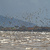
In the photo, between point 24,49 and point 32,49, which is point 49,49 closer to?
point 32,49

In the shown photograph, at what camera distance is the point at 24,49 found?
1.90 metres

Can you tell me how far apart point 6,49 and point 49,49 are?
616 mm

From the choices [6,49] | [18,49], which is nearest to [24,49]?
[18,49]

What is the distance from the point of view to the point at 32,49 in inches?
75.2

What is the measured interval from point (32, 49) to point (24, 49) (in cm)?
12

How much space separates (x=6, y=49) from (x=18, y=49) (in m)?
0.17

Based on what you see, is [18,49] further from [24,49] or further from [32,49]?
[32,49]

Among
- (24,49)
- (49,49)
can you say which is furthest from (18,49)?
(49,49)

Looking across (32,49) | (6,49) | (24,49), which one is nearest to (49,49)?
(32,49)

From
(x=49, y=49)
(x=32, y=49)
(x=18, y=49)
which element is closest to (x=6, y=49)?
(x=18, y=49)

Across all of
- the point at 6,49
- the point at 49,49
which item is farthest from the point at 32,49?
the point at 6,49

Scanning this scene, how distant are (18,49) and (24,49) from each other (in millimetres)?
86

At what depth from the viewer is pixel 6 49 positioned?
184 centimetres

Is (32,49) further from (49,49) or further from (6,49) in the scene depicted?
(6,49)
